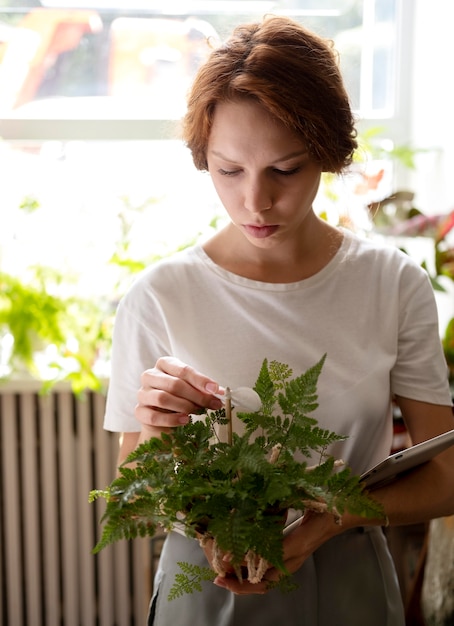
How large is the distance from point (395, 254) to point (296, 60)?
406 mm

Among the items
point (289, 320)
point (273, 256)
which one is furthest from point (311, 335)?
point (273, 256)

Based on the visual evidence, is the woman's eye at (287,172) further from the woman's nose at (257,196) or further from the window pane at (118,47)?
the window pane at (118,47)

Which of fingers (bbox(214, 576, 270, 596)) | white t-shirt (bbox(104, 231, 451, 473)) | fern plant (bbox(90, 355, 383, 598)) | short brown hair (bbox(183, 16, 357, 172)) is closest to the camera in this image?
fern plant (bbox(90, 355, 383, 598))

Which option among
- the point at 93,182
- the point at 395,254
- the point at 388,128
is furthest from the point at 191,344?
the point at 388,128

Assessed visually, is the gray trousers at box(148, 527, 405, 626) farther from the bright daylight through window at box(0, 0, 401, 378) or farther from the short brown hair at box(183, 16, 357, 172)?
the bright daylight through window at box(0, 0, 401, 378)

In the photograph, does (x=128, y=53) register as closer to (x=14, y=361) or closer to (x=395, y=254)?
(x=14, y=361)

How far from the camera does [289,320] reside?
1440 millimetres

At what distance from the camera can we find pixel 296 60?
4.25 ft

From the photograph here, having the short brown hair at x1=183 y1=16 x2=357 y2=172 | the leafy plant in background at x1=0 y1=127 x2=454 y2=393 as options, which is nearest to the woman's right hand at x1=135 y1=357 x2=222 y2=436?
the short brown hair at x1=183 y1=16 x2=357 y2=172

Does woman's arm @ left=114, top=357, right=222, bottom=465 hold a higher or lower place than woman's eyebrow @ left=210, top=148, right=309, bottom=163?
lower

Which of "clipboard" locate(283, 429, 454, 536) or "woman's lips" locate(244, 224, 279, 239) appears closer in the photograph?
"clipboard" locate(283, 429, 454, 536)

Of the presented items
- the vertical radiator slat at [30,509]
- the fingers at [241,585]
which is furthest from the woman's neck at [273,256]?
the vertical radiator slat at [30,509]

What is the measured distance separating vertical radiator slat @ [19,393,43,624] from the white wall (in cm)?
150

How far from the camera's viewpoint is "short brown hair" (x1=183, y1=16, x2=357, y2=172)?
1.27 meters
